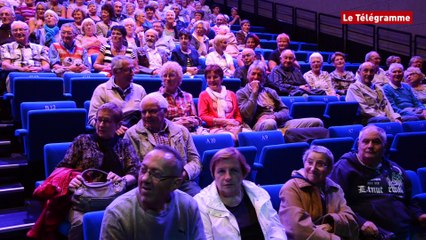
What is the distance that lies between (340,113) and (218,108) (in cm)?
123

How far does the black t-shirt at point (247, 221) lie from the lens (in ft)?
6.64

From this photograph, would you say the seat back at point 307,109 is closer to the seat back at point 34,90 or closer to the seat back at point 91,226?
the seat back at point 34,90

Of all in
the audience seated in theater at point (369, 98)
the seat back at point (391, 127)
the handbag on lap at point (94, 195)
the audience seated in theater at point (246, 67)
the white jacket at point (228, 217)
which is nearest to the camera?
the white jacket at point (228, 217)

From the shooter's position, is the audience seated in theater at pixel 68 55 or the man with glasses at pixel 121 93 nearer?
the man with glasses at pixel 121 93

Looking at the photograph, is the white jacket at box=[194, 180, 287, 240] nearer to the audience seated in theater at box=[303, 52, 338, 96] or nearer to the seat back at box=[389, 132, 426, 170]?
the seat back at box=[389, 132, 426, 170]

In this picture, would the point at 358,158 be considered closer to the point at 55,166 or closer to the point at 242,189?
the point at 242,189

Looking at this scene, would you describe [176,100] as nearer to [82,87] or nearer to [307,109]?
[82,87]

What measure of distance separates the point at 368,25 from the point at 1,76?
562cm

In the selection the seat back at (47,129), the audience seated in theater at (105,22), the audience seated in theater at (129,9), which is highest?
the audience seated in theater at (129,9)

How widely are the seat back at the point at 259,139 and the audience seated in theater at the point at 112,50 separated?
1.66 metres

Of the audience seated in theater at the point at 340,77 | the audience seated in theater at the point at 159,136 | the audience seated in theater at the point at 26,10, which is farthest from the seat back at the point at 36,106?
the audience seated in theater at the point at 26,10

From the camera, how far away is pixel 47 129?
298 centimetres

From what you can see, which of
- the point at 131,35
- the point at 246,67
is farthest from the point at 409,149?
the point at 131,35

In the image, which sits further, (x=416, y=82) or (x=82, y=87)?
(x=416, y=82)
